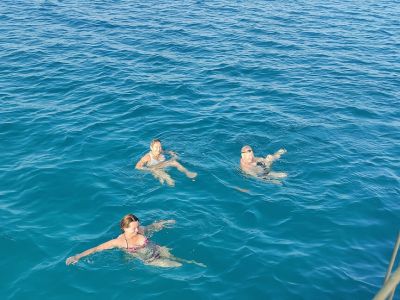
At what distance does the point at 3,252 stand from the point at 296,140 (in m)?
11.2

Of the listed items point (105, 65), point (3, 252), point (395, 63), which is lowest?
point (3, 252)

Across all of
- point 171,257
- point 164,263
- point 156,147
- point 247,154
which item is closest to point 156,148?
point 156,147

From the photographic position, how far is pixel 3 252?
40.4 ft

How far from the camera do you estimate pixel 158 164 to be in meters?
15.9

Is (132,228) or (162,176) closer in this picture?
(132,228)

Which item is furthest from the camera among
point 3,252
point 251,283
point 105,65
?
point 105,65

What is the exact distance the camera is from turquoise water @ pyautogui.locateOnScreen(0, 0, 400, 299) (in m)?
11.6

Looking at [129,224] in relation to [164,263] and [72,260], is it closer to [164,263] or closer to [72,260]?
[164,263]

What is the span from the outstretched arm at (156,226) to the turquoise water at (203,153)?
267mm

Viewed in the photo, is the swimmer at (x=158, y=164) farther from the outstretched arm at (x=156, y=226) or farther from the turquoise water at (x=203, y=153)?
the outstretched arm at (x=156, y=226)

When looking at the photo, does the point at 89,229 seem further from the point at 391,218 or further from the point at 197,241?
the point at 391,218

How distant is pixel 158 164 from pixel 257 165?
3.48 meters

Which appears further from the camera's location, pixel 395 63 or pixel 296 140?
pixel 395 63

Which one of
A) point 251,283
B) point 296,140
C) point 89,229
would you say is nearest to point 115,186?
point 89,229
